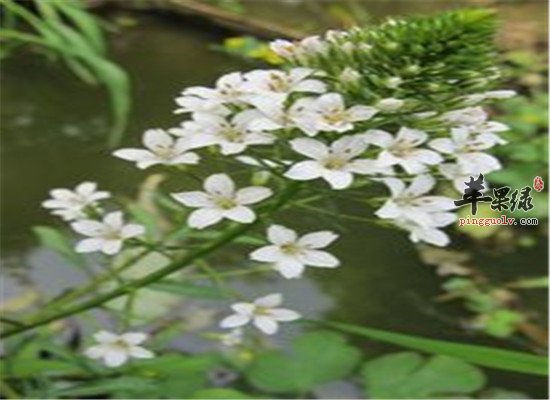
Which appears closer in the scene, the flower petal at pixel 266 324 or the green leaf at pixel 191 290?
the flower petal at pixel 266 324

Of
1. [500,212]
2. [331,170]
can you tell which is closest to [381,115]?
[331,170]

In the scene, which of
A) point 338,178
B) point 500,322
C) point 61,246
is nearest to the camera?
point 338,178

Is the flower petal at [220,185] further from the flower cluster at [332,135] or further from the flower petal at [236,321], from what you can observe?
the flower petal at [236,321]

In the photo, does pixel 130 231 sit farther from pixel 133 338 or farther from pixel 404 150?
pixel 404 150

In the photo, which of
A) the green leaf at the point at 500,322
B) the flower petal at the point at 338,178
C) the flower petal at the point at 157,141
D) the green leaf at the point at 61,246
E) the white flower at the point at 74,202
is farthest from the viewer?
the green leaf at the point at 500,322

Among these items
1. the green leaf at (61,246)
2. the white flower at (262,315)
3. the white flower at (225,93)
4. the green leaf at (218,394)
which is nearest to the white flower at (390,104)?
the white flower at (225,93)

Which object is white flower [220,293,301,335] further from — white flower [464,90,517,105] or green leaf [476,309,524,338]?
green leaf [476,309,524,338]

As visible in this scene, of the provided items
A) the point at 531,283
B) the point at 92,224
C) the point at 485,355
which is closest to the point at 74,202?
the point at 92,224
